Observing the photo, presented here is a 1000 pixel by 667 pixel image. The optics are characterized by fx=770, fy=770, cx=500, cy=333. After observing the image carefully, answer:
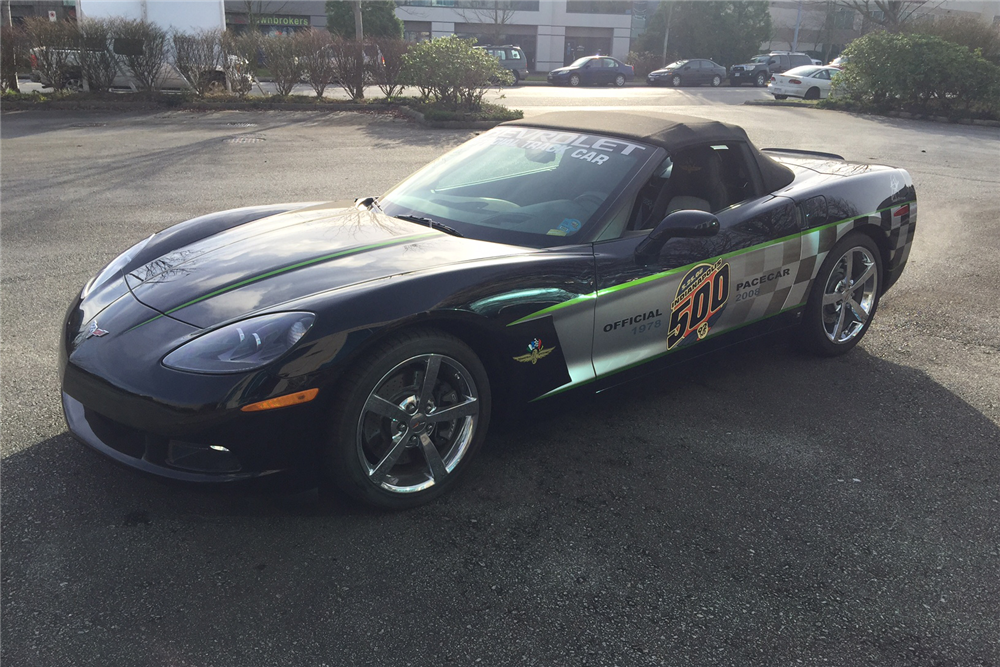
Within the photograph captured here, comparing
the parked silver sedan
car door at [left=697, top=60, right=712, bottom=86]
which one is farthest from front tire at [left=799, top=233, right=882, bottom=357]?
car door at [left=697, top=60, right=712, bottom=86]

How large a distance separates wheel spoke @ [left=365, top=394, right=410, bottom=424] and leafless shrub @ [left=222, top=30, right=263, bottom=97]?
17336 mm

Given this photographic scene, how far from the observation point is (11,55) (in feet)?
55.6

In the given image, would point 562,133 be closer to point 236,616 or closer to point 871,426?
point 871,426

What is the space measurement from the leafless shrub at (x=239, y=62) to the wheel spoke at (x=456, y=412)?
17.2 m

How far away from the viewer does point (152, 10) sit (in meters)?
18.2

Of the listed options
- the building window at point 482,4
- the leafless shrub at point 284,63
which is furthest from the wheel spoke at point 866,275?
the building window at point 482,4

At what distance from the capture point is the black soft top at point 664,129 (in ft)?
12.5

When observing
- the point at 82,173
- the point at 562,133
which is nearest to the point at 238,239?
the point at 562,133

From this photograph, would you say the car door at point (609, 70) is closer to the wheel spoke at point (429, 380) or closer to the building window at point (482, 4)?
the building window at point (482, 4)

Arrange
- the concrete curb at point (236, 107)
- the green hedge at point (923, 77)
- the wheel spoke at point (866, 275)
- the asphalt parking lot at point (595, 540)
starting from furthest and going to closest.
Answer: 1. the green hedge at point (923, 77)
2. the concrete curb at point (236, 107)
3. the wheel spoke at point (866, 275)
4. the asphalt parking lot at point (595, 540)

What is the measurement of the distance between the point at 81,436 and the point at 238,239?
114 centimetres

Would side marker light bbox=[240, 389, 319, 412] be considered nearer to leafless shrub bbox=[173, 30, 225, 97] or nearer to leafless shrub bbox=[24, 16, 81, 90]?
leafless shrub bbox=[173, 30, 225, 97]

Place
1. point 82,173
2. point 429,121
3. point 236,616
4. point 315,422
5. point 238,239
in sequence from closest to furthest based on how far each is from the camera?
point 236,616, point 315,422, point 238,239, point 82,173, point 429,121

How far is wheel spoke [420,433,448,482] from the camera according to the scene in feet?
9.48
